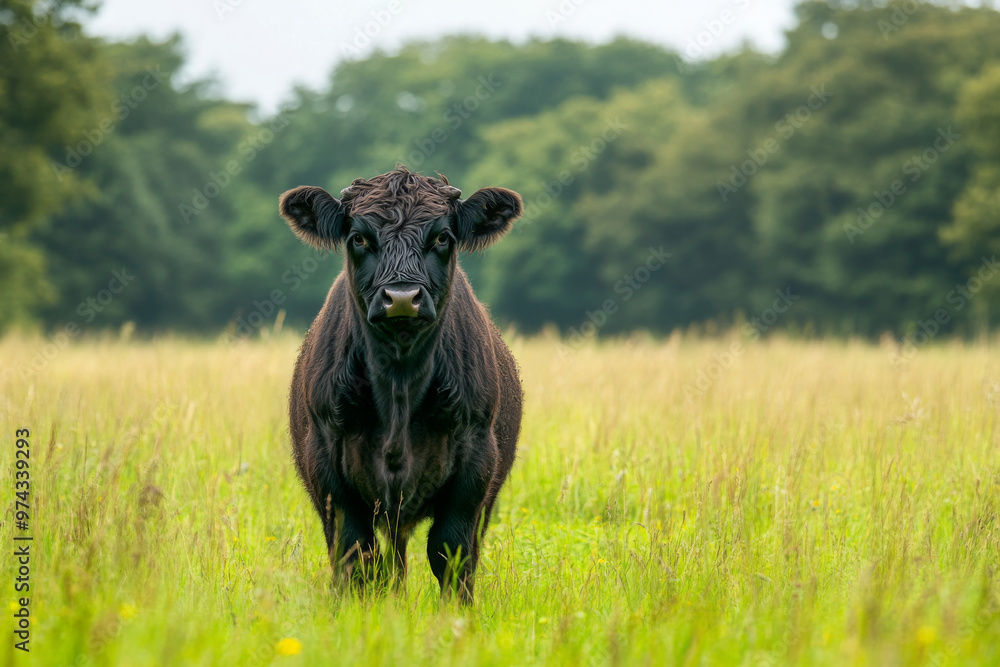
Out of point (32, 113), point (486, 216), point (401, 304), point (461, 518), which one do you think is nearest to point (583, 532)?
point (461, 518)

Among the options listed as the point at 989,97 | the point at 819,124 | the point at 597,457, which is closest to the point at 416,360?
the point at 597,457

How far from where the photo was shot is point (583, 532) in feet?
17.4

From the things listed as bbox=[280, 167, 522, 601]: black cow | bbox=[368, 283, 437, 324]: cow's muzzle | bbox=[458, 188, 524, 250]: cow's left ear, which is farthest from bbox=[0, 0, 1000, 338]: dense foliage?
bbox=[368, 283, 437, 324]: cow's muzzle

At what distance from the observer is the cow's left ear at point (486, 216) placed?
4.55 metres

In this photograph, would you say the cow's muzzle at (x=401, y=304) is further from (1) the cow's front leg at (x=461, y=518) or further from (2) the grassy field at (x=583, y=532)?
(2) the grassy field at (x=583, y=532)

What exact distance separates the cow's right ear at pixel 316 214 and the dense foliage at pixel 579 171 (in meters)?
19.1

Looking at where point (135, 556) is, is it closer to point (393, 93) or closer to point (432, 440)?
point (432, 440)

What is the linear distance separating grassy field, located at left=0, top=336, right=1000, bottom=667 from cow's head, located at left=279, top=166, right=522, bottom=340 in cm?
120

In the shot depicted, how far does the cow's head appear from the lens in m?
3.95

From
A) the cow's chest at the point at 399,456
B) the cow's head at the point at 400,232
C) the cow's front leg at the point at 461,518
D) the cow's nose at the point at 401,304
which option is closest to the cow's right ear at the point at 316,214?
the cow's head at the point at 400,232

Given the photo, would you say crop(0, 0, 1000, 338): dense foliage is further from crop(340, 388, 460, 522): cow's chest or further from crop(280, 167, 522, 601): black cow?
crop(340, 388, 460, 522): cow's chest

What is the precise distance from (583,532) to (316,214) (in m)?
2.42

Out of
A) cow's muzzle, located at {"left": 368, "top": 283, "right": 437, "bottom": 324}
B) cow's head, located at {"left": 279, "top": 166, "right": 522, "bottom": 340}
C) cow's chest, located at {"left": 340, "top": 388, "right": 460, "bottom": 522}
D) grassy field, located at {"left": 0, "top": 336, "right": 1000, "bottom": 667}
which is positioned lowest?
grassy field, located at {"left": 0, "top": 336, "right": 1000, "bottom": 667}

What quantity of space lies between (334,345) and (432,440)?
71 cm
